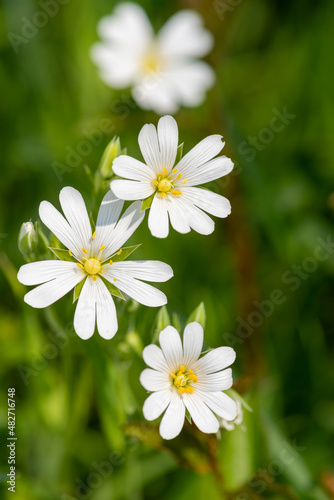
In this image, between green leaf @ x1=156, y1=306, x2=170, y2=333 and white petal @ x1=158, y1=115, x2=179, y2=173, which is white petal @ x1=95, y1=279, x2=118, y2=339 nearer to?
green leaf @ x1=156, y1=306, x2=170, y2=333

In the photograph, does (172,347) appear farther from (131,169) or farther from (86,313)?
(131,169)

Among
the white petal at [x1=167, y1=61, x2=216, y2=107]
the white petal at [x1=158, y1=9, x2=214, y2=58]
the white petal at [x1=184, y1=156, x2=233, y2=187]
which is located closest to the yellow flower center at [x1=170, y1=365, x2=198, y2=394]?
the white petal at [x1=184, y1=156, x2=233, y2=187]


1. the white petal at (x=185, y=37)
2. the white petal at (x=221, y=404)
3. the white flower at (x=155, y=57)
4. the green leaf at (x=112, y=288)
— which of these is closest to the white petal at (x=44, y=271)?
the green leaf at (x=112, y=288)

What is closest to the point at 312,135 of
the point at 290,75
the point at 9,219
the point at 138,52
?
the point at 290,75

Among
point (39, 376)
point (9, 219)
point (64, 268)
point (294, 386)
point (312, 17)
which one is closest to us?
point (64, 268)

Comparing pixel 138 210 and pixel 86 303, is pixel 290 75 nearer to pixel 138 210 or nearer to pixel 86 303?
pixel 138 210

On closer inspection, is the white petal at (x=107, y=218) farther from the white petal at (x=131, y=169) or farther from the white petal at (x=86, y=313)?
the white petal at (x=86, y=313)
